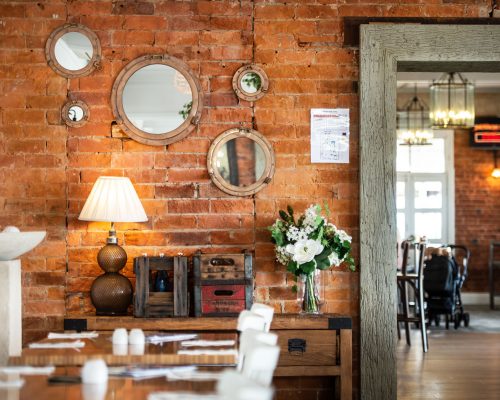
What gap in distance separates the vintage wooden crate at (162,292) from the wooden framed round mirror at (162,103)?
769 mm

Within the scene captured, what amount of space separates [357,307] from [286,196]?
2.66ft

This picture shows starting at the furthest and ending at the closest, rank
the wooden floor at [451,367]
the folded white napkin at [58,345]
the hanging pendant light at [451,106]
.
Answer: the hanging pendant light at [451,106] → the wooden floor at [451,367] → the folded white napkin at [58,345]

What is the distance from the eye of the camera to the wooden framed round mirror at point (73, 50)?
5.51m

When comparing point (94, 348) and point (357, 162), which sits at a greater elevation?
point (357, 162)

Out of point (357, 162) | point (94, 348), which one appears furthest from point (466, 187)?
point (94, 348)

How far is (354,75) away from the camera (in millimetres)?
5594

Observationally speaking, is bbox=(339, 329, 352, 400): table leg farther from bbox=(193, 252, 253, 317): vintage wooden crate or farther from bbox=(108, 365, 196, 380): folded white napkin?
bbox=(108, 365, 196, 380): folded white napkin

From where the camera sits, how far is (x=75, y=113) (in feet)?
18.1

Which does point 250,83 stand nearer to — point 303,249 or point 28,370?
point 303,249

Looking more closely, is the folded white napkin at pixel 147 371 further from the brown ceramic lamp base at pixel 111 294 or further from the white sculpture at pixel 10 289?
the brown ceramic lamp base at pixel 111 294

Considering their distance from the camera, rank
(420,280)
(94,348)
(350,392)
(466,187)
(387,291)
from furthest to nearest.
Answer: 1. (466,187)
2. (420,280)
3. (387,291)
4. (350,392)
5. (94,348)

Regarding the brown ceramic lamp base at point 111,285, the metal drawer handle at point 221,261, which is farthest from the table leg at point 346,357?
the brown ceramic lamp base at point 111,285

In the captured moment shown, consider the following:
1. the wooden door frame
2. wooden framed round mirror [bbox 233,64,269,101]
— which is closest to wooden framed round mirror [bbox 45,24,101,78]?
wooden framed round mirror [bbox 233,64,269,101]

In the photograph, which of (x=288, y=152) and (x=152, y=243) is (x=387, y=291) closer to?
(x=288, y=152)
